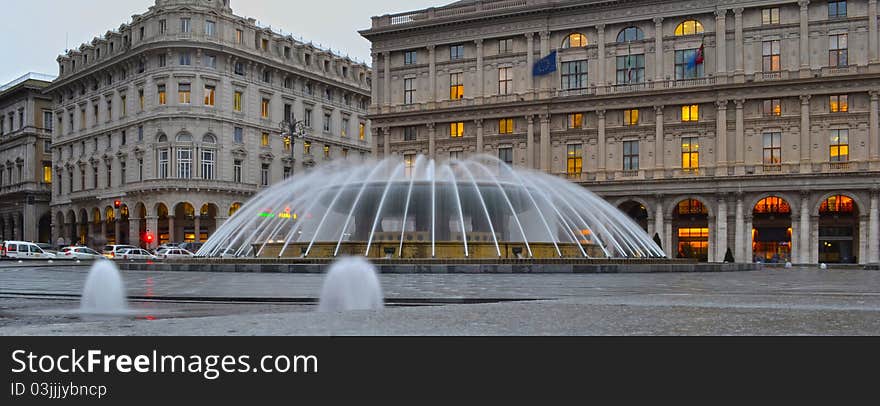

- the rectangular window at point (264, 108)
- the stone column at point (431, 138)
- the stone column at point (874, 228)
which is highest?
the rectangular window at point (264, 108)

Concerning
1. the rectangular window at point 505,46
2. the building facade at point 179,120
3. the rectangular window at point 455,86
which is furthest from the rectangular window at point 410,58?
the building facade at point 179,120

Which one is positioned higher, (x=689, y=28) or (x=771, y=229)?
(x=689, y=28)

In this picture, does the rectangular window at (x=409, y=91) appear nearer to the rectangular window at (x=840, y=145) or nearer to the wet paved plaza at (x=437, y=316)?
the rectangular window at (x=840, y=145)

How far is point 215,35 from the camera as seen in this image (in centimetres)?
6681

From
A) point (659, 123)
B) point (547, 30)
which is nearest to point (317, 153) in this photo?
point (547, 30)

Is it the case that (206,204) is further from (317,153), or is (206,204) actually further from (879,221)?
(879,221)

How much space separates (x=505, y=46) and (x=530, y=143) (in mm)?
7796

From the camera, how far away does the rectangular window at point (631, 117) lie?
193 feet

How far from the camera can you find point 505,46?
62.6 m

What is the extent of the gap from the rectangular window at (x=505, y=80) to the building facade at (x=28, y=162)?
48.4m

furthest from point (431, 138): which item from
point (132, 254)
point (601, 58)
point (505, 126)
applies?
point (132, 254)

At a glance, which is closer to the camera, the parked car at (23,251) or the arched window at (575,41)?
the parked car at (23,251)

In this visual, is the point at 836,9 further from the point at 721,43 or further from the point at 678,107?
the point at 678,107
